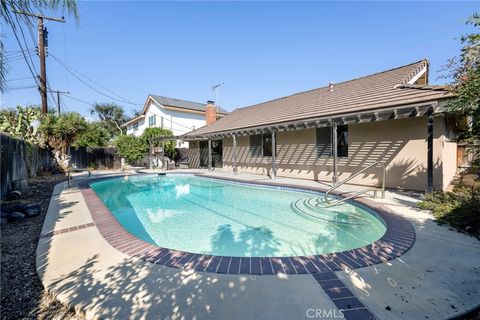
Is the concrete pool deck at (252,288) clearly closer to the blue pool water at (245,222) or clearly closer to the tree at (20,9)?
the blue pool water at (245,222)

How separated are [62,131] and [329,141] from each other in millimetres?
16965

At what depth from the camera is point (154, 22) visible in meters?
13.7

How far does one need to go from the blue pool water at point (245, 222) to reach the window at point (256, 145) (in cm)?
522

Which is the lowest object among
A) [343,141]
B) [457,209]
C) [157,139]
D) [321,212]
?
[321,212]

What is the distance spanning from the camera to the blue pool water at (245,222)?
16.6 ft

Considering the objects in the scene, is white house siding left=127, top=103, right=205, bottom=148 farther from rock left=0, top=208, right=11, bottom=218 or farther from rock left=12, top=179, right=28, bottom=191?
rock left=0, top=208, right=11, bottom=218

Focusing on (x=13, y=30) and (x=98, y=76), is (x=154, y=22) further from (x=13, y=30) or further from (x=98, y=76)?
(x=98, y=76)

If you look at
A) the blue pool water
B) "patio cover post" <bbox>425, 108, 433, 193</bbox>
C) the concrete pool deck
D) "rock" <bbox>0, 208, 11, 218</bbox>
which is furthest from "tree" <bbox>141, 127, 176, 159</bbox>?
"patio cover post" <bbox>425, 108, 433, 193</bbox>

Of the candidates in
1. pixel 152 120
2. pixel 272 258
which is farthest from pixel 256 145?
pixel 152 120

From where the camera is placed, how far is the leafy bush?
15.2 ft

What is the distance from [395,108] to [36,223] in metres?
11.2

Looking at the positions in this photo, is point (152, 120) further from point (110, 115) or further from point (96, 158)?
point (110, 115)

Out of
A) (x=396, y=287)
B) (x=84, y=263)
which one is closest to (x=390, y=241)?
(x=396, y=287)

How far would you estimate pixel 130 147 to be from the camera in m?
21.7
